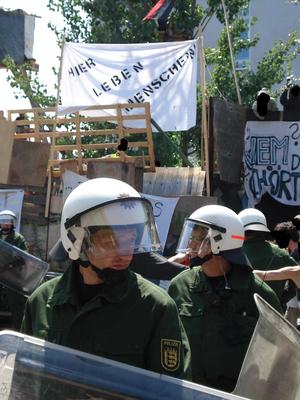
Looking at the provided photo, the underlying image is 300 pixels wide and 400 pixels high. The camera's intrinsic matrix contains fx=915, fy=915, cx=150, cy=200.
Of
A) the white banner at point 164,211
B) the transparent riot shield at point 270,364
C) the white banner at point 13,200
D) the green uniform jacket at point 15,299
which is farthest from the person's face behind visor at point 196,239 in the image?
the white banner at point 13,200

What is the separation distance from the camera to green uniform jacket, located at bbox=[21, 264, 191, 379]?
2.86 m

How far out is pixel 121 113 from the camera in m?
11.3

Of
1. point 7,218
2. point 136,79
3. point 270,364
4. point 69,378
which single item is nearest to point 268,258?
point 270,364

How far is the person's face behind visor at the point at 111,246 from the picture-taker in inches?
115

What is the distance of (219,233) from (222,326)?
45cm

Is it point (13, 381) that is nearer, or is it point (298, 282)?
point (13, 381)

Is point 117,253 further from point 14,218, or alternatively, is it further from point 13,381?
point 14,218

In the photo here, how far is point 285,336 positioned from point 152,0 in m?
15.5

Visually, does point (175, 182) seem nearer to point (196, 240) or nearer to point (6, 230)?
point (6, 230)

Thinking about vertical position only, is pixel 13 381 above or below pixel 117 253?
below

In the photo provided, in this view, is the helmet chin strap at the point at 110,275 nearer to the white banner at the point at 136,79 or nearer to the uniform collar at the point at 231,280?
the uniform collar at the point at 231,280

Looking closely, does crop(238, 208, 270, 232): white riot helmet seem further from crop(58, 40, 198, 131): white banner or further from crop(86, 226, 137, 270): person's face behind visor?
crop(58, 40, 198, 131): white banner

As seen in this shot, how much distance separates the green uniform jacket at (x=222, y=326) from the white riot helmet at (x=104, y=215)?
138 centimetres

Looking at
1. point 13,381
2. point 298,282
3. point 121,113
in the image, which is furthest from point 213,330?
point 121,113
